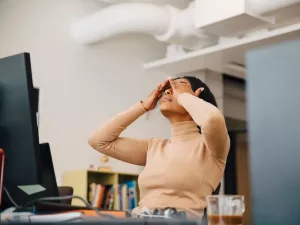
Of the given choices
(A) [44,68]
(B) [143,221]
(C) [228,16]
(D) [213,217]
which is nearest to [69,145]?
(A) [44,68]

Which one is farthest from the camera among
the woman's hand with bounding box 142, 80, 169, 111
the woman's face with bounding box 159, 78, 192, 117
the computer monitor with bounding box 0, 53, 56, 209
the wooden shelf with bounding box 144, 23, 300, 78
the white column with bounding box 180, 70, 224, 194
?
the white column with bounding box 180, 70, 224, 194

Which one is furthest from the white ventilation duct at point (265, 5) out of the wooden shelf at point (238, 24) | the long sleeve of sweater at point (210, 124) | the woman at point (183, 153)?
the long sleeve of sweater at point (210, 124)

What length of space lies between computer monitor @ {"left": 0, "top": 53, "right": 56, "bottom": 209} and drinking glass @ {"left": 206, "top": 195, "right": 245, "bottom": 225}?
1.33ft

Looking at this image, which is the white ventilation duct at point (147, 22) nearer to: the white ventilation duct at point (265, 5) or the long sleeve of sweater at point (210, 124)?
the white ventilation duct at point (265, 5)

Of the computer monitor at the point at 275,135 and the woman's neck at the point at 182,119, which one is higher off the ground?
the woman's neck at the point at 182,119

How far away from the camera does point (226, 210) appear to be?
110 centimetres

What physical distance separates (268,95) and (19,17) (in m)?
3.50

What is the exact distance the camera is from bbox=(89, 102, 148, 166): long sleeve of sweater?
72.9 inches

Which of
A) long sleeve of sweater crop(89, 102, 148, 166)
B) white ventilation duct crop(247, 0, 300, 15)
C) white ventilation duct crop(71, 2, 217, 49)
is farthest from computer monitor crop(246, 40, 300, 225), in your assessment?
white ventilation duct crop(71, 2, 217, 49)

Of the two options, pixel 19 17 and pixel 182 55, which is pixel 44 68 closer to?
pixel 19 17

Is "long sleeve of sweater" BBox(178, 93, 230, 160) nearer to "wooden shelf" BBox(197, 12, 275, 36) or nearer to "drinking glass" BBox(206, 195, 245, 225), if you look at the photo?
"drinking glass" BBox(206, 195, 245, 225)

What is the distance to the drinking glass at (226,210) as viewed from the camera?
43.3 inches

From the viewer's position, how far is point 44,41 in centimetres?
398

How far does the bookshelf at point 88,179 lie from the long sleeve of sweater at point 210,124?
214 cm
